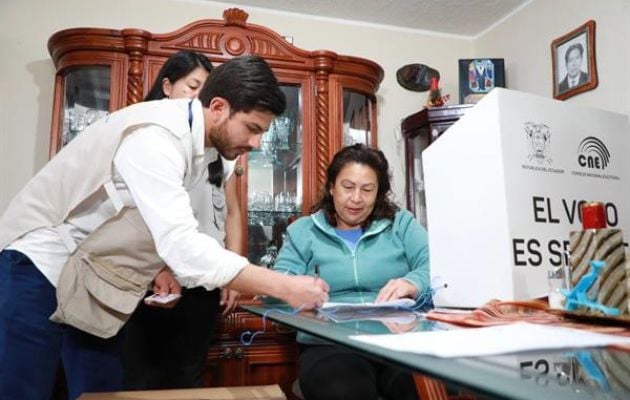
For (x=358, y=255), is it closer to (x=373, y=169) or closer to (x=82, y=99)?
(x=373, y=169)

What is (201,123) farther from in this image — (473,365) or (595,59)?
(595,59)

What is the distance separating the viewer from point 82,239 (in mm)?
1031

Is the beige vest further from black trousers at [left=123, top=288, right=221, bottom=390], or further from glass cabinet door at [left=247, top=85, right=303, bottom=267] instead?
glass cabinet door at [left=247, top=85, right=303, bottom=267]

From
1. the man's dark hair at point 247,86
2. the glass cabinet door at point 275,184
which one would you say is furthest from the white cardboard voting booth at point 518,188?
the glass cabinet door at point 275,184

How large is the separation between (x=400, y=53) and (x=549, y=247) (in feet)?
6.98

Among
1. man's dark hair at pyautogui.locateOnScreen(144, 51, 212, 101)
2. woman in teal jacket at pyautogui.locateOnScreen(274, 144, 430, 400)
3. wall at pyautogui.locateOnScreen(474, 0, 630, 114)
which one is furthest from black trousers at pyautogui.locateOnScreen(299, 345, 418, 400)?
wall at pyautogui.locateOnScreen(474, 0, 630, 114)

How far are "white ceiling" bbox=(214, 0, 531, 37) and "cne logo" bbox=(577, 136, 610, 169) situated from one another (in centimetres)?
180

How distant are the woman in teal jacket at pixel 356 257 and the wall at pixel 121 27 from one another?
1.09 m

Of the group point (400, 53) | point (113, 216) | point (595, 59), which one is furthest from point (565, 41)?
point (113, 216)

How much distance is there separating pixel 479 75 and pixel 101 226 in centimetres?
204

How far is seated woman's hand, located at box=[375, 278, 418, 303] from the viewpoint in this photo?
111 cm

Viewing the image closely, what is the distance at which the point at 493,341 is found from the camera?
18.2 inches

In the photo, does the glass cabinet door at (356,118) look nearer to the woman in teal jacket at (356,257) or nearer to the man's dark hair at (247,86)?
the woman in teal jacket at (356,257)

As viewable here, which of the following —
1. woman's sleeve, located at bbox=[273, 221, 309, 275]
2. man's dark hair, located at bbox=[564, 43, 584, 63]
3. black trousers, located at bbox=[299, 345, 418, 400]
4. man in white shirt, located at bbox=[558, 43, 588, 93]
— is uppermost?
man's dark hair, located at bbox=[564, 43, 584, 63]
